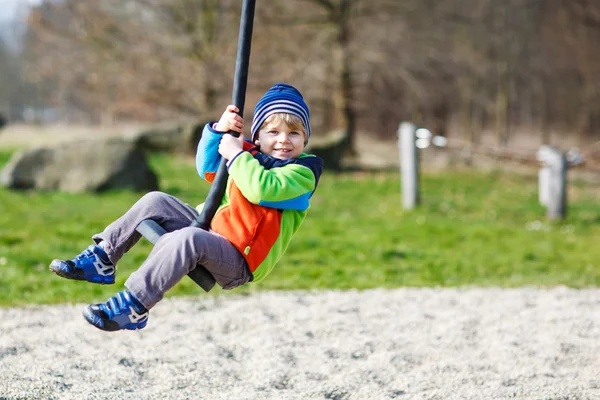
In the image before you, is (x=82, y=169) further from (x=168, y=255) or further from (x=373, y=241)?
(x=168, y=255)

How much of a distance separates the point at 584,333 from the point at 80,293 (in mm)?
4066

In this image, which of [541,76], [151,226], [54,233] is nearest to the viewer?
[151,226]

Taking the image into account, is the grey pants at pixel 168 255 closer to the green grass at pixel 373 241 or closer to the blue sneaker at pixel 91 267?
the blue sneaker at pixel 91 267

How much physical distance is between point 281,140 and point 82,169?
9.85 metres

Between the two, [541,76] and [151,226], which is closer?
[151,226]

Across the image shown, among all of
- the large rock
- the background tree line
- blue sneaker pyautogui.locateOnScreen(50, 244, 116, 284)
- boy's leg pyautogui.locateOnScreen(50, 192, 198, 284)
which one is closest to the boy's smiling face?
boy's leg pyautogui.locateOnScreen(50, 192, 198, 284)

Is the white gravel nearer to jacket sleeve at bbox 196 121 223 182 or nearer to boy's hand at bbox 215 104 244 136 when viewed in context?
jacket sleeve at bbox 196 121 223 182

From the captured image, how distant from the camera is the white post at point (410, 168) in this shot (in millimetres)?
11344

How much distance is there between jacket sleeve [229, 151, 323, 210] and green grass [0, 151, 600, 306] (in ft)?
11.3

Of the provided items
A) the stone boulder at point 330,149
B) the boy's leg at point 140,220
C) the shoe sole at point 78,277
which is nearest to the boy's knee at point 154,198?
the boy's leg at point 140,220

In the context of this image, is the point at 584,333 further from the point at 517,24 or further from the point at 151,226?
the point at 517,24

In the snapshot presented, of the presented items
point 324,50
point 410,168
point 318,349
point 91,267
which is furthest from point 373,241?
point 324,50

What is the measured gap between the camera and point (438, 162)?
19406mm

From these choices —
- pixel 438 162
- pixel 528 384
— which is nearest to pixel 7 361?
pixel 528 384
